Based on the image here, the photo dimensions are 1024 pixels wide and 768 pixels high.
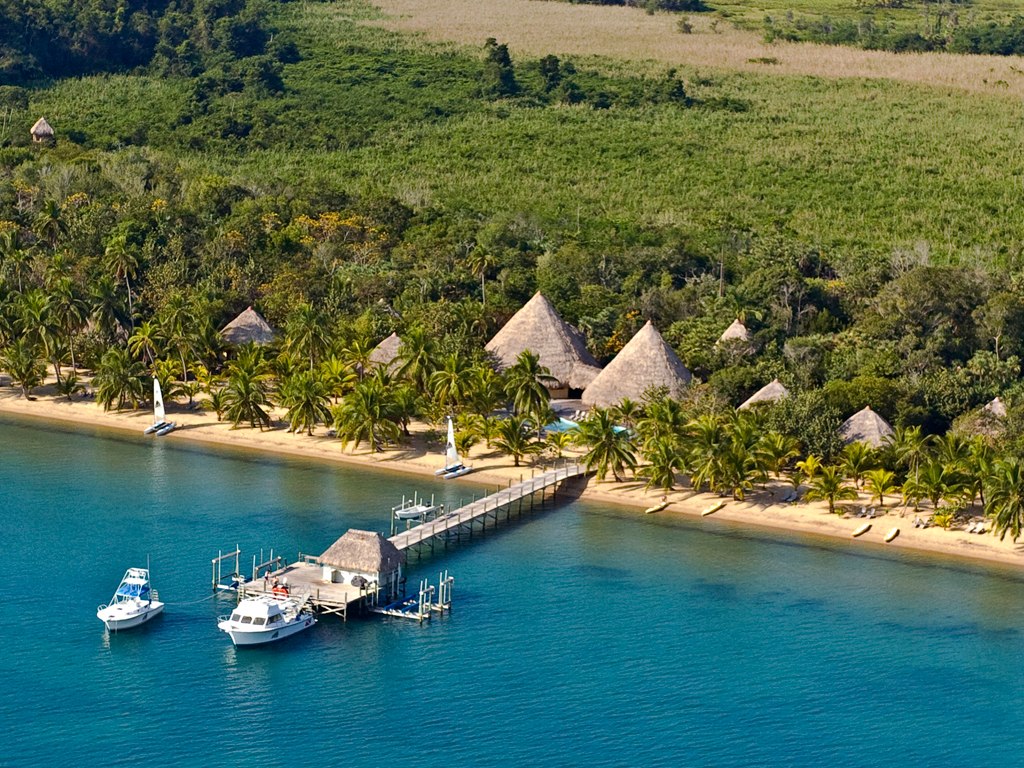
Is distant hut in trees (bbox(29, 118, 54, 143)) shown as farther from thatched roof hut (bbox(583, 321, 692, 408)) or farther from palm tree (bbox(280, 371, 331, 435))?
thatched roof hut (bbox(583, 321, 692, 408))

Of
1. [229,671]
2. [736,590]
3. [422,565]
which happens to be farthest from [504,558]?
[229,671]

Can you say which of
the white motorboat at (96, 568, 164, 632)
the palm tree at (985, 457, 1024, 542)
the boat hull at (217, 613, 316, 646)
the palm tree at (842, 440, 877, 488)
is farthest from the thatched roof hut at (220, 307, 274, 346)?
the palm tree at (985, 457, 1024, 542)

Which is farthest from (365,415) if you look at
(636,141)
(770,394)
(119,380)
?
(636,141)

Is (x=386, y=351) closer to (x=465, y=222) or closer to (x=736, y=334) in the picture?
(x=736, y=334)

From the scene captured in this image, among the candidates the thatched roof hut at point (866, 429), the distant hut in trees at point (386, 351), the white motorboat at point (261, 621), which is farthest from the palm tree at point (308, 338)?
the white motorboat at point (261, 621)

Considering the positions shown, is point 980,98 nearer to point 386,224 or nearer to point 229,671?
point 386,224
